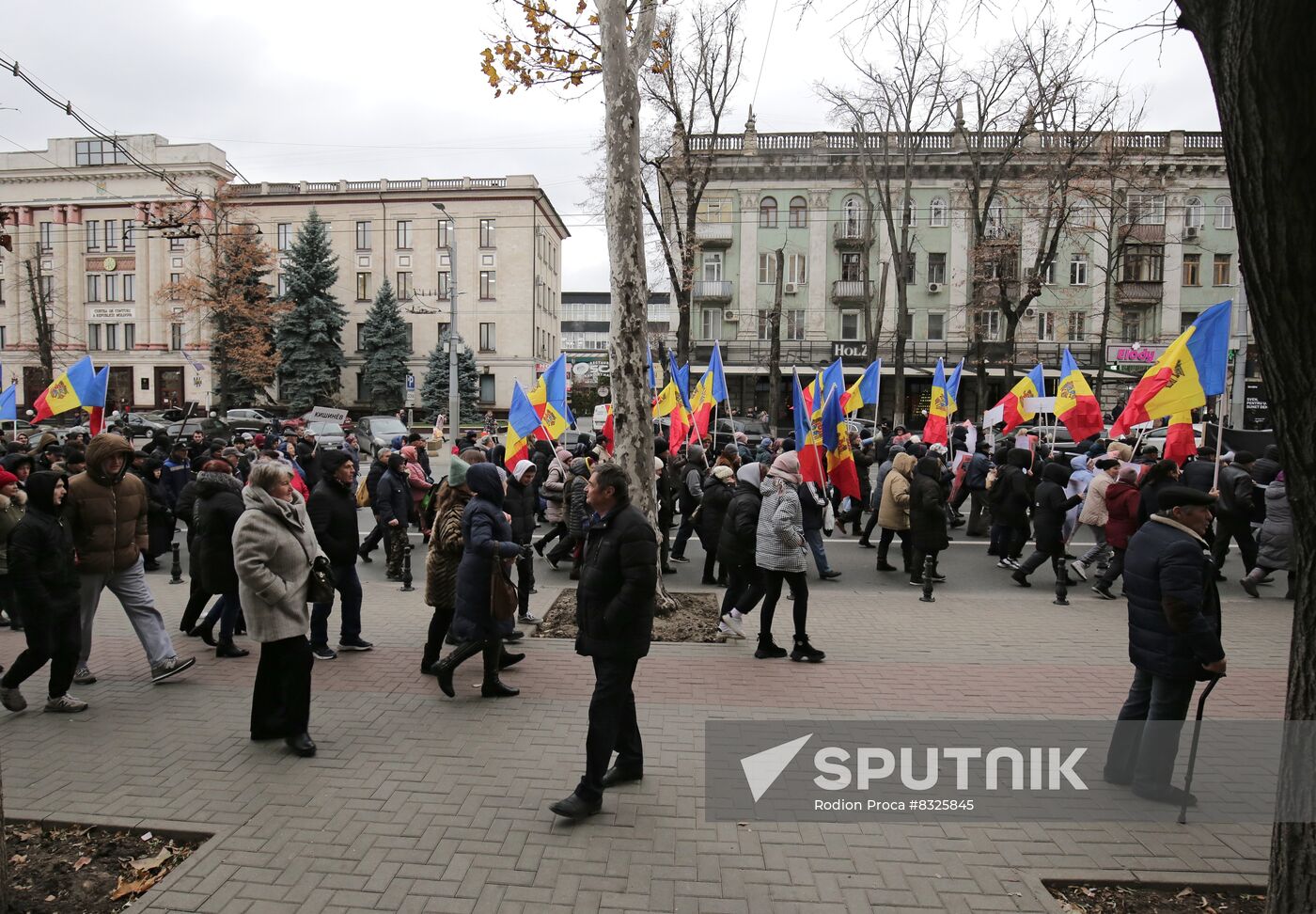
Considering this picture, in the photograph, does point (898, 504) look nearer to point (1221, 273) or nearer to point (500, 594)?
point (500, 594)

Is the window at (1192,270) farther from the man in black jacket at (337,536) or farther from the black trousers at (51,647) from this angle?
the black trousers at (51,647)

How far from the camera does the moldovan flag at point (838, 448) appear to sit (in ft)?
37.1

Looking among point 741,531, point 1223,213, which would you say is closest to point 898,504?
point 741,531

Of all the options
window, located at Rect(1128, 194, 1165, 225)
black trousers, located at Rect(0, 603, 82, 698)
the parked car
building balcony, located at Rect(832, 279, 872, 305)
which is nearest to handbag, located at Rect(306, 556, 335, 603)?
black trousers, located at Rect(0, 603, 82, 698)

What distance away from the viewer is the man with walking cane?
4566 millimetres

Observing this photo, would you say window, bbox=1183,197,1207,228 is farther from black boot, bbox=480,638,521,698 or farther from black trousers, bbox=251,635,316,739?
black trousers, bbox=251,635,316,739

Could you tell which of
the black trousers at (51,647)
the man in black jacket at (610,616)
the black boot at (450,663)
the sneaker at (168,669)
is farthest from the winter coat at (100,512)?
the man in black jacket at (610,616)

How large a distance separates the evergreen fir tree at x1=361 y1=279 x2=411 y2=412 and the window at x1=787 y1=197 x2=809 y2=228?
26417 mm

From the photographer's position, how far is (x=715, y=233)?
4825 cm

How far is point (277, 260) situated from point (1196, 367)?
61.5m

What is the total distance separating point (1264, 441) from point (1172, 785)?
14600 millimetres

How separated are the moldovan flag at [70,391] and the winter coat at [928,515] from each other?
12696 millimetres

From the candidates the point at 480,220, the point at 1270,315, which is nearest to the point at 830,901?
the point at 1270,315

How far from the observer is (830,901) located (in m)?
3.75
